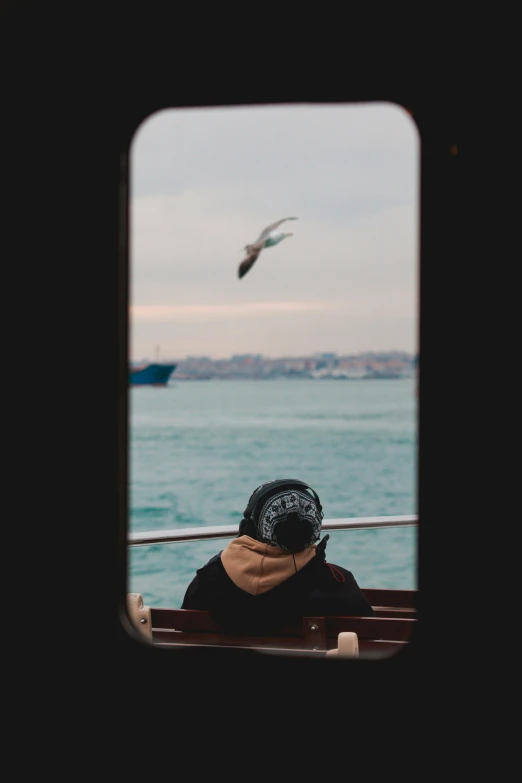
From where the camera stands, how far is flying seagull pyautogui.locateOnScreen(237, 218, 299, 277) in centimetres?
267

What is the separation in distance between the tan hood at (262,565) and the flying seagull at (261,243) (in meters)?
0.99

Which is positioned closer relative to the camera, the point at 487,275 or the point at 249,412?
the point at 487,275

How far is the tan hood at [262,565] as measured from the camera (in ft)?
7.66

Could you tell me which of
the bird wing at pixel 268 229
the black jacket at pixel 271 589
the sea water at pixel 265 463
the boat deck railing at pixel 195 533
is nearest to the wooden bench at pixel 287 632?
the black jacket at pixel 271 589

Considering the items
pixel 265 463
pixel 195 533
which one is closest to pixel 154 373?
pixel 265 463

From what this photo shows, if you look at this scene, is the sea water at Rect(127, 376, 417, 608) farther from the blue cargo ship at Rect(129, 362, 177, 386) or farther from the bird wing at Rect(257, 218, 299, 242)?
the bird wing at Rect(257, 218, 299, 242)

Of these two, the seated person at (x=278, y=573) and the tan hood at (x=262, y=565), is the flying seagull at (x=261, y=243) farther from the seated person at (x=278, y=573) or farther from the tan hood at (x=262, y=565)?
the tan hood at (x=262, y=565)

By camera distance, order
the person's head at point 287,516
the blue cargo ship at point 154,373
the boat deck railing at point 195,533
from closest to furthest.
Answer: the person's head at point 287,516
the boat deck railing at point 195,533
the blue cargo ship at point 154,373

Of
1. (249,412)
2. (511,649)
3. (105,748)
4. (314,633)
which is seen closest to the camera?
(511,649)

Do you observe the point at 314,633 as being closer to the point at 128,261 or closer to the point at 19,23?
the point at 128,261

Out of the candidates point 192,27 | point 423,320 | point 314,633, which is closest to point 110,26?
point 192,27

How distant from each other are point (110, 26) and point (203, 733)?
1.42 m

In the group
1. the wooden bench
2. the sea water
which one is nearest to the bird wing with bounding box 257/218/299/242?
the wooden bench

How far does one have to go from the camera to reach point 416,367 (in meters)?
1.37
